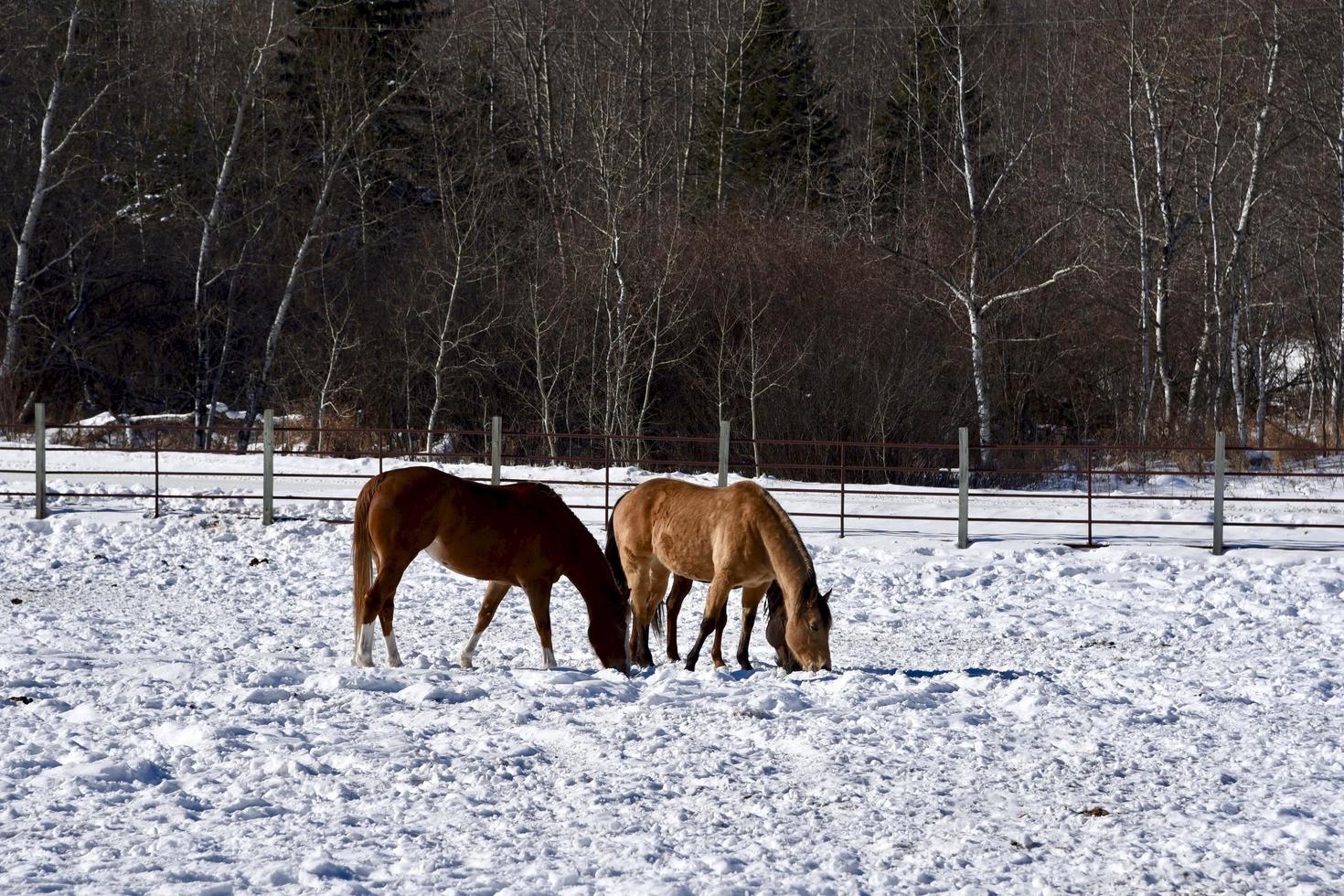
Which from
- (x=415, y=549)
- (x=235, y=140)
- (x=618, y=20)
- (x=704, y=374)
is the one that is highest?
(x=618, y=20)

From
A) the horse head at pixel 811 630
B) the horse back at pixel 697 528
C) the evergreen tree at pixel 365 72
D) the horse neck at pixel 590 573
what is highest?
the evergreen tree at pixel 365 72

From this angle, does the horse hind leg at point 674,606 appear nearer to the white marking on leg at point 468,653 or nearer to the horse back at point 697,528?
the horse back at point 697,528

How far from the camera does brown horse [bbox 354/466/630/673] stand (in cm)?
759

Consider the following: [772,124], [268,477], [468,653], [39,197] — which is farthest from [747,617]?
[772,124]

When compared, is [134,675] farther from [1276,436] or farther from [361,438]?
[1276,436]

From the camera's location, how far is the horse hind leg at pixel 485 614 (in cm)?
760

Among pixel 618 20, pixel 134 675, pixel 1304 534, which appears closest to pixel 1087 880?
pixel 134 675

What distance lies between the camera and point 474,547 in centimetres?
761

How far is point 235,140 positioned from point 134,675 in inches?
660

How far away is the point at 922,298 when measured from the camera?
23.4m

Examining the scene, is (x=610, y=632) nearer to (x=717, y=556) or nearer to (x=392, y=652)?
(x=717, y=556)

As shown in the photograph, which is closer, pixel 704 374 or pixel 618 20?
pixel 704 374

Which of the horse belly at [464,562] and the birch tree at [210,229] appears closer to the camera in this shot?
the horse belly at [464,562]

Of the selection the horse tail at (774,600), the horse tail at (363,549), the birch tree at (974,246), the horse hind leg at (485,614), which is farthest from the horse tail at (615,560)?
the birch tree at (974,246)
